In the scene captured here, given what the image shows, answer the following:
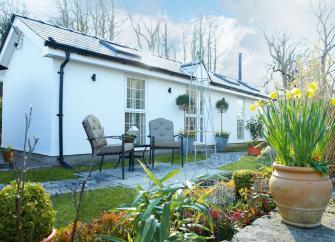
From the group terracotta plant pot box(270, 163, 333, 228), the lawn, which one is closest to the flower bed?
terracotta plant pot box(270, 163, 333, 228)

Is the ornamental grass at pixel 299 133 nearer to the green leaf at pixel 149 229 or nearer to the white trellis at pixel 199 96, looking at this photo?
the white trellis at pixel 199 96

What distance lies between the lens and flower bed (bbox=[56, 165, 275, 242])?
165 cm

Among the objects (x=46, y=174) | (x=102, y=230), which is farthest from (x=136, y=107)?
(x=102, y=230)

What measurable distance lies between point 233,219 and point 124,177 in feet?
9.94

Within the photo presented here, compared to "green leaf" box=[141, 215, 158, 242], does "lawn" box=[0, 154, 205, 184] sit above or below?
below

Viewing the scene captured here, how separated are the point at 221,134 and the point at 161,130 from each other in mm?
4324

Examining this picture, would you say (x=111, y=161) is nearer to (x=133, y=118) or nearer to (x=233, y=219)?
(x=133, y=118)

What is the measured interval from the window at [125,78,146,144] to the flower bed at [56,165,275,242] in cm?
541

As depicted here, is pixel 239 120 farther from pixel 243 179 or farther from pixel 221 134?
pixel 243 179

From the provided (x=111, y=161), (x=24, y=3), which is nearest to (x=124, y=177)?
(x=111, y=161)

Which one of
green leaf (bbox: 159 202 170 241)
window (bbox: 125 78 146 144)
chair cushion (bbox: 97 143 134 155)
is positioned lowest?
green leaf (bbox: 159 202 170 241)

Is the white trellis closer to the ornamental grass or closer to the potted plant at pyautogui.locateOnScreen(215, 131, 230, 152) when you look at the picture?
the potted plant at pyautogui.locateOnScreen(215, 131, 230, 152)

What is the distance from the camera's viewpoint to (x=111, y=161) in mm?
7148

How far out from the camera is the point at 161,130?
23.2ft
